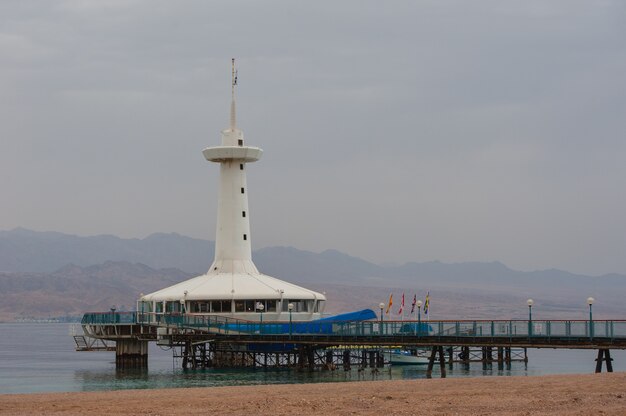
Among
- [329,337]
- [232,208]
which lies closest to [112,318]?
[232,208]

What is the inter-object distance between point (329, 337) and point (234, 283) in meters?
11.5

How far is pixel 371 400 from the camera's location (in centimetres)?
3362

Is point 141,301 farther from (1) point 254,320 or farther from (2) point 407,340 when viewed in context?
(2) point 407,340

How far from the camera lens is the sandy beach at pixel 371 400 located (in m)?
30.7

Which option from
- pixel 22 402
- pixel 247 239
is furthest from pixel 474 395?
pixel 247 239

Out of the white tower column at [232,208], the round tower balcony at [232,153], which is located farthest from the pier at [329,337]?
the round tower balcony at [232,153]

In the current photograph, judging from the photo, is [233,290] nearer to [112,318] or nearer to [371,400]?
[112,318]

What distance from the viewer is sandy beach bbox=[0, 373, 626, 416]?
30672 millimetres

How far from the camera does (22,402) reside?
1403 inches

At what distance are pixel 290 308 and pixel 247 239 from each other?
11.5 meters

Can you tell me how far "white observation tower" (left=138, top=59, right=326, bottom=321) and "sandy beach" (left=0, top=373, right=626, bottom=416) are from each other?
28324 millimetres

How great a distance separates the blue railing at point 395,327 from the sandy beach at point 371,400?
41.7ft

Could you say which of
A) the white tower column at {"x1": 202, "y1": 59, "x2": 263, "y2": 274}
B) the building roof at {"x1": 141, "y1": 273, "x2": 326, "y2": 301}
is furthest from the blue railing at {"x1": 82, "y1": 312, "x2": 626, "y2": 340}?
the white tower column at {"x1": 202, "y1": 59, "x2": 263, "y2": 274}

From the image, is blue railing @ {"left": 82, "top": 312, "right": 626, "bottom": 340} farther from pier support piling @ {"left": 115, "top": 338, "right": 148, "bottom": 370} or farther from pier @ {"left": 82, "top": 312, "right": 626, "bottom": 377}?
pier support piling @ {"left": 115, "top": 338, "right": 148, "bottom": 370}
